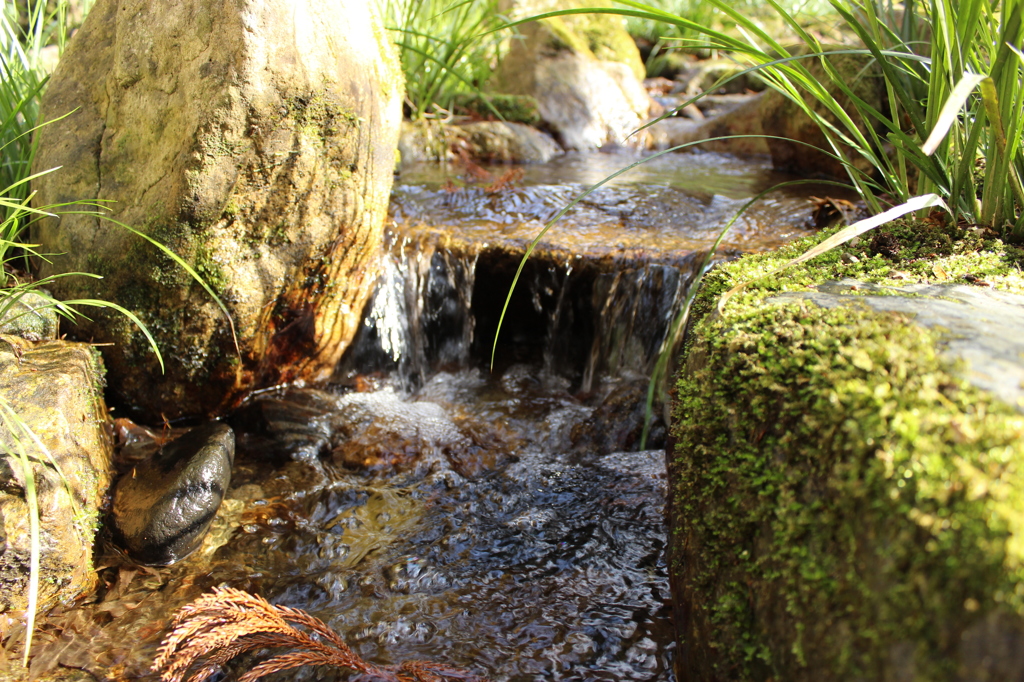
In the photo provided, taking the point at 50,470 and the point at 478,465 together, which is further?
the point at 478,465

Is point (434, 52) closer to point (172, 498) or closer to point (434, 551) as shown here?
point (172, 498)

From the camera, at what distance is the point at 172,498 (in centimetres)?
247

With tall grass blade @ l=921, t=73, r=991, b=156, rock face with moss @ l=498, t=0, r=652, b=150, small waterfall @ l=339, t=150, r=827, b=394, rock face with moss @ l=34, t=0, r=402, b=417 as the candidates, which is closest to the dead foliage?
rock face with moss @ l=34, t=0, r=402, b=417

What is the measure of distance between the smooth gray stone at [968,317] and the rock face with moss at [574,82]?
6.21 m

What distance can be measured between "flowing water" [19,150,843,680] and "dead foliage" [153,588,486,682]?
2.8 inches

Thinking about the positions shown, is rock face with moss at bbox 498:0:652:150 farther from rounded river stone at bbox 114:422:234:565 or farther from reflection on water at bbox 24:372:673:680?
rounded river stone at bbox 114:422:234:565

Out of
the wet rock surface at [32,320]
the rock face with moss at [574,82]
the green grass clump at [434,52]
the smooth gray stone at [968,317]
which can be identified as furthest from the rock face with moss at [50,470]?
the rock face with moss at [574,82]

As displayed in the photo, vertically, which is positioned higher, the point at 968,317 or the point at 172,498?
the point at 968,317

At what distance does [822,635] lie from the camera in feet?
3.70

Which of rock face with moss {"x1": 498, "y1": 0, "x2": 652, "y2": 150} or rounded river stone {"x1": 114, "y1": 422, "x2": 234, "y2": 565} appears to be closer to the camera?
rounded river stone {"x1": 114, "y1": 422, "x2": 234, "y2": 565}

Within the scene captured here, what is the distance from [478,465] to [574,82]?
627cm

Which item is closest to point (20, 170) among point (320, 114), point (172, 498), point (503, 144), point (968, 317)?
point (320, 114)

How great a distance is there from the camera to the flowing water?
207 cm

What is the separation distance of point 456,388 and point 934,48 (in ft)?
9.49
